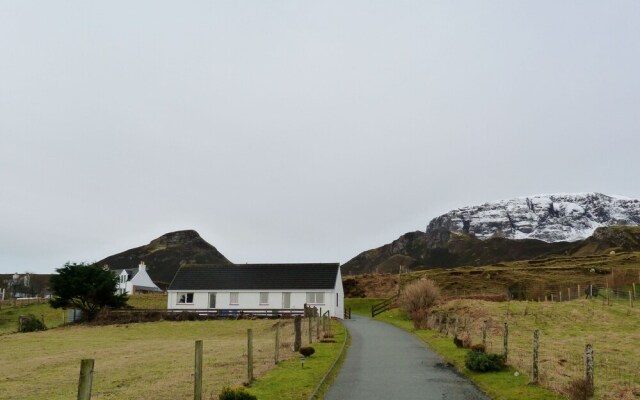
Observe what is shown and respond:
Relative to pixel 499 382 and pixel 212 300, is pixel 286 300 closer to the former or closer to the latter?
pixel 212 300

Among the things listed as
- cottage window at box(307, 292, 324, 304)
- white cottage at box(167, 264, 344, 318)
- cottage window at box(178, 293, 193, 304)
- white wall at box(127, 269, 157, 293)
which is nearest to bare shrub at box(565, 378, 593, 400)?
white cottage at box(167, 264, 344, 318)

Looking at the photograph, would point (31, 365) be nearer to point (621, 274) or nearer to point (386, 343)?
point (386, 343)

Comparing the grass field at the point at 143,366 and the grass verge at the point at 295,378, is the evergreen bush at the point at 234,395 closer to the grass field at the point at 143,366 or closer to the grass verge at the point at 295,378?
the grass verge at the point at 295,378

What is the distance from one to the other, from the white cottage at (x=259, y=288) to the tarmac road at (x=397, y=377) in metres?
33.5

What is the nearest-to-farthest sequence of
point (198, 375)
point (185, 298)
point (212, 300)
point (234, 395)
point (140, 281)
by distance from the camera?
point (234, 395), point (198, 375), point (212, 300), point (185, 298), point (140, 281)

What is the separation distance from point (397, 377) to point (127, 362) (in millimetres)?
14180

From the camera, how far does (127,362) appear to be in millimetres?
25969

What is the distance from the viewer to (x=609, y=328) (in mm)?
37875

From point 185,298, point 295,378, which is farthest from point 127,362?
point 185,298

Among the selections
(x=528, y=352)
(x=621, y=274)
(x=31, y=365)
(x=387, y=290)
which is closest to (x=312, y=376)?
(x=528, y=352)

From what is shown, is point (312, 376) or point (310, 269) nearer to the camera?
point (312, 376)

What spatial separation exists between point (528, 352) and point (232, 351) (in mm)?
14742

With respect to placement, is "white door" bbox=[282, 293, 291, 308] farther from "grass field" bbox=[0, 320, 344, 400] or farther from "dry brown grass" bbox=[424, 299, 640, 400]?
"dry brown grass" bbox=[424, 299, 640, 400]

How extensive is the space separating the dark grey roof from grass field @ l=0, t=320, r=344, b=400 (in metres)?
20.0
